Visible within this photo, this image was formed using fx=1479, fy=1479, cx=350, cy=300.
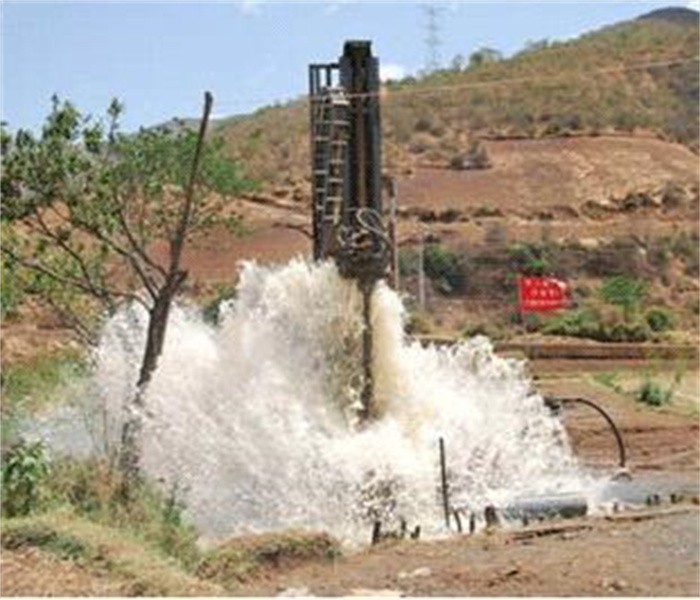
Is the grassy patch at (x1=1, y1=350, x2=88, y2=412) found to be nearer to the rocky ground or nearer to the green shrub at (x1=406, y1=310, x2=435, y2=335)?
the rocky ground

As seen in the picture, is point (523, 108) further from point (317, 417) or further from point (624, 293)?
point (317, 417)

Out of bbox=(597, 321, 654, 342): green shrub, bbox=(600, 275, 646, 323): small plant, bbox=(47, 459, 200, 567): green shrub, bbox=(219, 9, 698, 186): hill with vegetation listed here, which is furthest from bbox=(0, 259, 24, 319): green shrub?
bbox=(219, 9, 698, 186): hill with vegetation

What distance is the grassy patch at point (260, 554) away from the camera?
10461 mm

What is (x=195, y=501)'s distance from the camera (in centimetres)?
1448

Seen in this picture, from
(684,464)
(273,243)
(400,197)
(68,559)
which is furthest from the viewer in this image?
(400,197)

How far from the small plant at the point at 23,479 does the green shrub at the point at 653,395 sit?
1632 cm

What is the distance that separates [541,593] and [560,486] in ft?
22.2

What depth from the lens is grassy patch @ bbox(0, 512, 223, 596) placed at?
873 centimetres

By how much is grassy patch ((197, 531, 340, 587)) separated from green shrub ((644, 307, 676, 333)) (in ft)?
106

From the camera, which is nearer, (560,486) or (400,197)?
(560,486)

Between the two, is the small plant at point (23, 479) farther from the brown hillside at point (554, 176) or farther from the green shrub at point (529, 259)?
the brown hillside at point (554, 176)

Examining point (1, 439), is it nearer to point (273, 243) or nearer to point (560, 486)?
point (560, 486)

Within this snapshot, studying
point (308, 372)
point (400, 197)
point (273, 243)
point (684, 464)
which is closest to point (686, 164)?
point (400, 197)

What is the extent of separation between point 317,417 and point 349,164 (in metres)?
3.08
